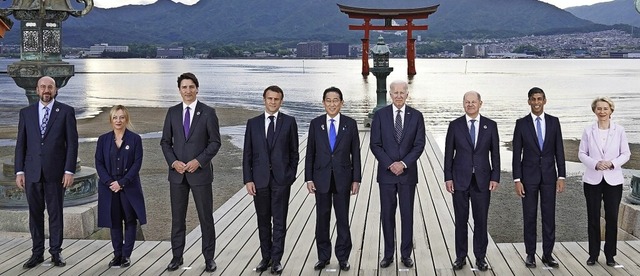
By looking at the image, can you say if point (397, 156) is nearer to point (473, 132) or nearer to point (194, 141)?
point (473, 132)

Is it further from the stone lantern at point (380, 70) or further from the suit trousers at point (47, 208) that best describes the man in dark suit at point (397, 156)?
the stone lantern at point (380, 70)

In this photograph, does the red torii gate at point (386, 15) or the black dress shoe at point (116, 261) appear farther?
the red torii gate at point (386, 15)

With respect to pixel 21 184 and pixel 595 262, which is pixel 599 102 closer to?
pixel 595 262

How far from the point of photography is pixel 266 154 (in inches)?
214

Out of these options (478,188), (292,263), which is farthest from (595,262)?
(292,263)

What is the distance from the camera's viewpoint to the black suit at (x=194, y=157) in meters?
5.41

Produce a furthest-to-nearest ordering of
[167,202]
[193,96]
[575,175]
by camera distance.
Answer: [575,175], [167,202], [193,96]

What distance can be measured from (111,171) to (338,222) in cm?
186

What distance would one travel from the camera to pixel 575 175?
45.4 ft

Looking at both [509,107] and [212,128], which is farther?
[509,107]

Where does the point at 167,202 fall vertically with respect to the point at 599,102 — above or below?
below

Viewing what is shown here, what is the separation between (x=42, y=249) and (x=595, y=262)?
451 centimetres

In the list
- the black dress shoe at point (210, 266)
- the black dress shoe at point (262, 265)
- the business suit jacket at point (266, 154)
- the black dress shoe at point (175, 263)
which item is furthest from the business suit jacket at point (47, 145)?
the black dress shoe at point (262, 265)

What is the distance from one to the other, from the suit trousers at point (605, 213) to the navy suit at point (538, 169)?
1.07 ft
